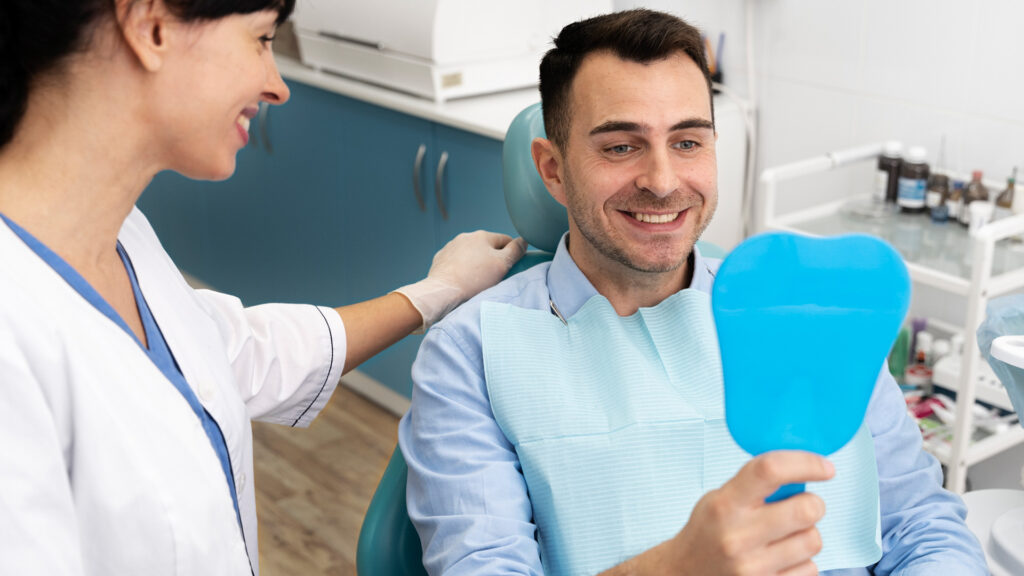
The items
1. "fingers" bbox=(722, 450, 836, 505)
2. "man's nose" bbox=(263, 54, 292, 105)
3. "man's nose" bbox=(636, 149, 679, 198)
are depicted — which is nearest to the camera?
"fingers" bbox=(722, 450, 836, 505)

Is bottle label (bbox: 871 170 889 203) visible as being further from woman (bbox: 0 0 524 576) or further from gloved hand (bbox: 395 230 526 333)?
woman (bbox: 0 0 524 576)

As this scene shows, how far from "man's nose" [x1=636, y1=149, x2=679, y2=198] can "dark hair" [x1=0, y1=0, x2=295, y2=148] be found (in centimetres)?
60

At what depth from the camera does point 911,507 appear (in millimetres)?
1300

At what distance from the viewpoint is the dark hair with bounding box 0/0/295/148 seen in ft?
2.92

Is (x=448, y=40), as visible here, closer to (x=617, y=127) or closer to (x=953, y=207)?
(x=953, y=207)

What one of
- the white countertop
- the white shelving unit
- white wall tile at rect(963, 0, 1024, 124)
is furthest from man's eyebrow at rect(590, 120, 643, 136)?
white wall tile at rect(963, 0, 1024, 124)

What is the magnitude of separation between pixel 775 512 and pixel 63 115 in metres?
0.72

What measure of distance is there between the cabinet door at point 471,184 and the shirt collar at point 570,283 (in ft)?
3.70

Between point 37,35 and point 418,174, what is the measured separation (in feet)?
6.24

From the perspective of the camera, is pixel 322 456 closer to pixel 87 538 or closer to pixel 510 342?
pixel 510 342

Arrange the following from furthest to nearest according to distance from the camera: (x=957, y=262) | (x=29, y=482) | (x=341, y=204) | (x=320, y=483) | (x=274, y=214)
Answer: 1. (x=274, y=214)
2. (x=341, y=204)
3. (x=320, y=483)
4. (x=957, y=262)
5. (x=29, y=482)

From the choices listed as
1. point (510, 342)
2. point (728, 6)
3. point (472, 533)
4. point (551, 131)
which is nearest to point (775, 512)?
point (472, 533)

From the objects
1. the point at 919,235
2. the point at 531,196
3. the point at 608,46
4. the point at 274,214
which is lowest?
the point at 274,214

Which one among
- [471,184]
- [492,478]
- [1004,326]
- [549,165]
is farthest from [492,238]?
[471,184]
